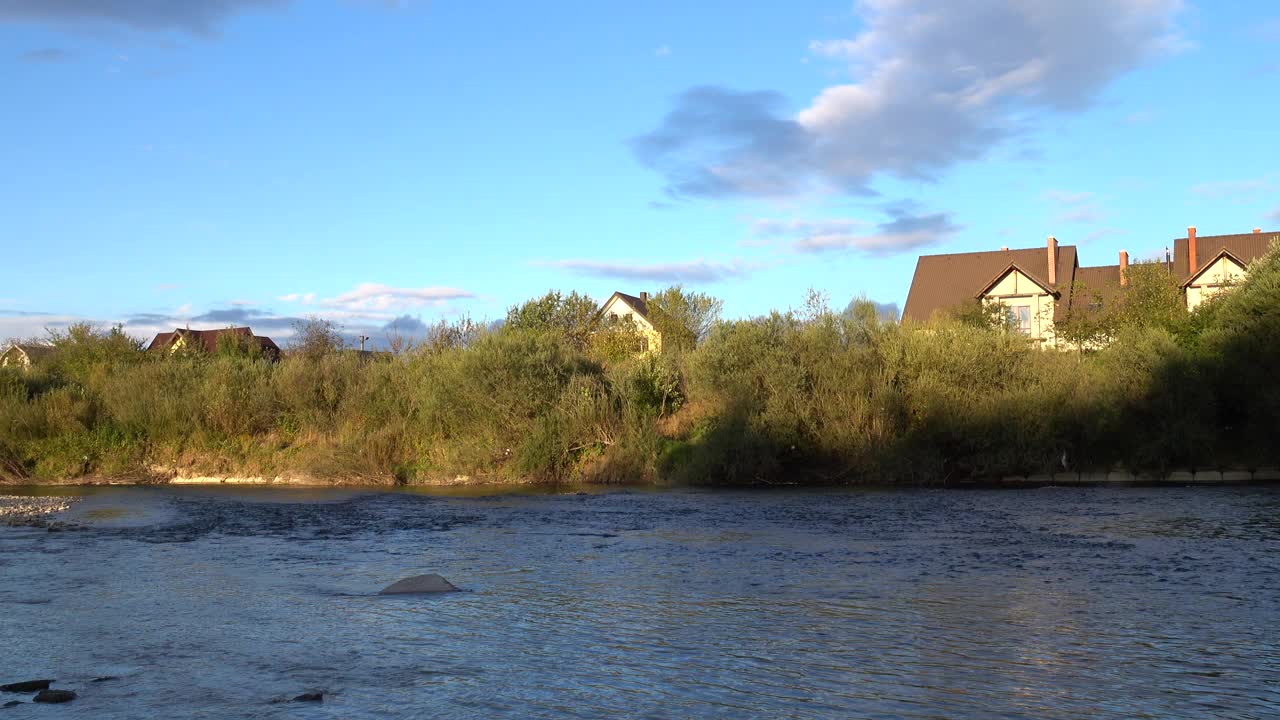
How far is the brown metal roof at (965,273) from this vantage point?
63969 mm

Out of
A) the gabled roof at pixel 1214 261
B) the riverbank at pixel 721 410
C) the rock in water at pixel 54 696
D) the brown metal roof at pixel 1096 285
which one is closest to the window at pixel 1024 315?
the brown metal roof at pixel 1096 285

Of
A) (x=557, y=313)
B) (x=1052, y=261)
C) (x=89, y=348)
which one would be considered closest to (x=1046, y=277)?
(x=1052, y=261)

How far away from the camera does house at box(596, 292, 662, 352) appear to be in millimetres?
71762

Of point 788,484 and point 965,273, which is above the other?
point 965,273

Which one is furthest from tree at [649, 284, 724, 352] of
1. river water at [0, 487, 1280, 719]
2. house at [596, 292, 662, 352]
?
river water at [0, 487, 1280, 719]

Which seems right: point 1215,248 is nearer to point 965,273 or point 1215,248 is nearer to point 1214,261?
point 1214,261

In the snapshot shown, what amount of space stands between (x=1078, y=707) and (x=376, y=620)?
7.49m

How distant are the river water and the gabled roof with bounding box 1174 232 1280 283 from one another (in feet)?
138

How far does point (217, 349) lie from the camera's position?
2014 inches

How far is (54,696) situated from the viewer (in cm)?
861

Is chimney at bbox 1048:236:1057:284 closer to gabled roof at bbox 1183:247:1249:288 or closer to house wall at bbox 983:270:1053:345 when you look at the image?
house wall at bbox 983:270:1053:345

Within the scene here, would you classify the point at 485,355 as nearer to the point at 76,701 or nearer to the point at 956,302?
the point at 76,701

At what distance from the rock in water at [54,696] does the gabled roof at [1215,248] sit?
6044cm

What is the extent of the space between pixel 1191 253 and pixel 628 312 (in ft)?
Result: 130
